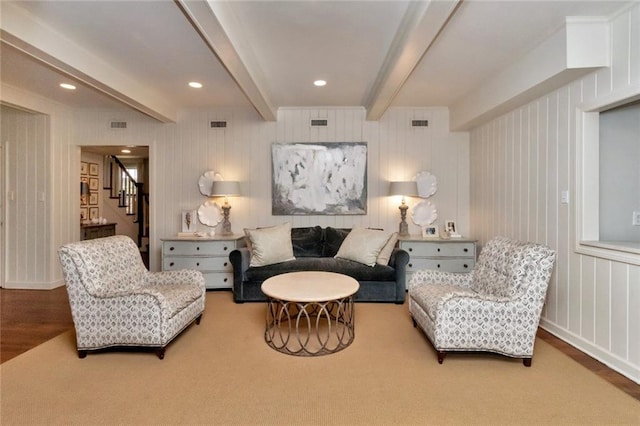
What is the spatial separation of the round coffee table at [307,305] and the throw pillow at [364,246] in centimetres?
84

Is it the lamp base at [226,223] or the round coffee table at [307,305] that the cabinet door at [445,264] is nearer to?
the round coffee table at [307,305]

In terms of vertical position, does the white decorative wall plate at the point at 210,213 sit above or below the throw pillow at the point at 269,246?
above

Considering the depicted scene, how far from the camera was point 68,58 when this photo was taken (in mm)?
2887

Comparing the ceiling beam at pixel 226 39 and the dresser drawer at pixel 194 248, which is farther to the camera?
the dresser drawer at pixel 194 248

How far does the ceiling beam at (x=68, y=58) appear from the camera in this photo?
2.41m

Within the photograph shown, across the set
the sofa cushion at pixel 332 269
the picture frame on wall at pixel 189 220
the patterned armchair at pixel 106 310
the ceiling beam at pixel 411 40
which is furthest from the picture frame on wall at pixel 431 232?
the patterned armchair at pixel 106 310

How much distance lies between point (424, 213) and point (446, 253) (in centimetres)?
76

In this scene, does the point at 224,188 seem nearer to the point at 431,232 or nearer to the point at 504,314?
the point at 431,232

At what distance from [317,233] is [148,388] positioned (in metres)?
2.82

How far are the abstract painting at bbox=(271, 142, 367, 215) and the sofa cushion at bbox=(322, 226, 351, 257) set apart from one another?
0.44 metres

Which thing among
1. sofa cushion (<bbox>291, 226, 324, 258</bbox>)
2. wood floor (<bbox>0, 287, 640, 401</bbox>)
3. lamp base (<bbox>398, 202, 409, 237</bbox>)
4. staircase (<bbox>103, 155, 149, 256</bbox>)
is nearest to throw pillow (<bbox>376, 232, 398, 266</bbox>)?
lamp base (<bbox>398, 202, 409, 237</bbox>)

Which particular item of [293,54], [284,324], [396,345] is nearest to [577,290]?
Answer: [396,345]

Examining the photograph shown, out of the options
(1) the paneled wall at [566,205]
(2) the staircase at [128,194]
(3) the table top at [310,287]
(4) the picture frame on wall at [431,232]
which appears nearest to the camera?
(1) the paneled wall at [566,205]

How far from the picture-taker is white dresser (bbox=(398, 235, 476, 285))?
4.43 meters
